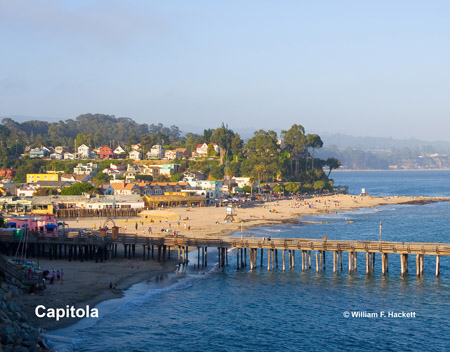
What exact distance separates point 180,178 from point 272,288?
3965 inches

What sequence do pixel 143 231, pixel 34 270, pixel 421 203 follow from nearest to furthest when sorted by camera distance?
pixel 34 270, pixel 143 231, pixel 421 203

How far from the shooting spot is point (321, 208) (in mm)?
115062

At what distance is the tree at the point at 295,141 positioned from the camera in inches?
6280

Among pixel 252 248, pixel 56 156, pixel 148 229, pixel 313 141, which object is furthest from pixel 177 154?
pixel 252 248

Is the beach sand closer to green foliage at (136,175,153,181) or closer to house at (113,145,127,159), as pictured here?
green foliage at (136,175,153,181)

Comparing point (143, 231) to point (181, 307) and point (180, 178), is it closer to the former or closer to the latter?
point (181, 307)

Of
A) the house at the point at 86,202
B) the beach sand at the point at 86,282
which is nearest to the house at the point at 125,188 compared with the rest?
the house at the point at 86,202

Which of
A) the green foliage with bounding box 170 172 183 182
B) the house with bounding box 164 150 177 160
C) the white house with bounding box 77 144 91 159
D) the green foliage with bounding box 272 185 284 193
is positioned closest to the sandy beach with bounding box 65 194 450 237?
the green foliage with bounding box 272 185 284 193

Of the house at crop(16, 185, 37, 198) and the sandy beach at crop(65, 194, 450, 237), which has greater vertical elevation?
the house at crop(16, 185, 37, 198)

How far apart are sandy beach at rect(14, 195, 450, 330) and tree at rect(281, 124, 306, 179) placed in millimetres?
21647

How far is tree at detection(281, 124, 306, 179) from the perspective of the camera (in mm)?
159500

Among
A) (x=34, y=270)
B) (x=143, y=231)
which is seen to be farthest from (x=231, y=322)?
(x=143, y=231)

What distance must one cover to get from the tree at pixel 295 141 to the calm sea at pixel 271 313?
344 feet

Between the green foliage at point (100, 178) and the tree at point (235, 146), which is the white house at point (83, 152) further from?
the tree at point (235, 146)
